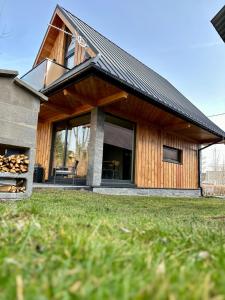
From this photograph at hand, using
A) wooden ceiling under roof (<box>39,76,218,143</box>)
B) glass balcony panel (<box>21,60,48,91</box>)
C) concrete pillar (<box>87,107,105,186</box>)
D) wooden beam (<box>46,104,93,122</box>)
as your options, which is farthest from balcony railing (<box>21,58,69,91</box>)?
concrete pillar (<box>87,107,105,186</box>)

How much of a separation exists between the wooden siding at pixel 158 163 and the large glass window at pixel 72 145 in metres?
1.75

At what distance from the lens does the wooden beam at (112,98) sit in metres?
5.95

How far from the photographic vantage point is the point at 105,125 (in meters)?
7.20

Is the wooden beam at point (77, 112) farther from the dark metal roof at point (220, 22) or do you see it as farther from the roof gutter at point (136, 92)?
the dark metal roof at point (220, 22)

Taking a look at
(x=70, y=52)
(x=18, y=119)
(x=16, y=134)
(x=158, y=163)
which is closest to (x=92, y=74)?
(x=18, y=119)

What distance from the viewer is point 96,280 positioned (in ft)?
2.16

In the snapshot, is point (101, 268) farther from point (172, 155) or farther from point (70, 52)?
point (70, 52)

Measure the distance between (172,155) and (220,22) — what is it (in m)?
5.66

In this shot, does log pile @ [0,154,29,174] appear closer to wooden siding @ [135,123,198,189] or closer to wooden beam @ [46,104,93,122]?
wooden beam @ [46,104,93,122]

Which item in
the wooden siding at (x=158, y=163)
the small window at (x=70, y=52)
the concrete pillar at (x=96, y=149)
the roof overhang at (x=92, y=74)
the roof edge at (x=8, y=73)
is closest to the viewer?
the roof edge at (x=8, y=73)

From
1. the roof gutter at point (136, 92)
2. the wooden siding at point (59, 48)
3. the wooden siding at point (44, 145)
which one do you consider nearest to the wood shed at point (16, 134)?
the roof gutter at point (136, 92)

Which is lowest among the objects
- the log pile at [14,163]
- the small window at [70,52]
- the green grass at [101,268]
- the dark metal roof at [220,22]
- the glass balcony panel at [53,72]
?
the green grass at [101,268]

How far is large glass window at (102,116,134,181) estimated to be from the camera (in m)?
7.35

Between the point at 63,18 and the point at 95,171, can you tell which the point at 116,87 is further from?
the point at 63,18
